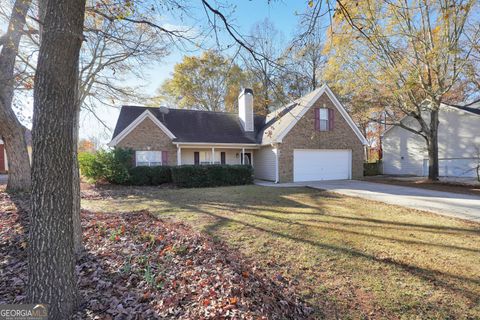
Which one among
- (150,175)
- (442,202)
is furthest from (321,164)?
(150,175)

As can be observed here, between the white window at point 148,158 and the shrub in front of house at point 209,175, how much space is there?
2.46 meters

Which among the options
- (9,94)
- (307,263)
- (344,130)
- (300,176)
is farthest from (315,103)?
(9,94)

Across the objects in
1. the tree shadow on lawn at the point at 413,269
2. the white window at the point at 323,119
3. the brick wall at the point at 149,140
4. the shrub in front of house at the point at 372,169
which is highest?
the white window at the point at 323,119

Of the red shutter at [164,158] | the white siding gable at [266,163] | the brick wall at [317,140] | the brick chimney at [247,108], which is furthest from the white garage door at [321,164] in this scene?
the red shutter at [164,158]

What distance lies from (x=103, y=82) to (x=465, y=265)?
16344 mm

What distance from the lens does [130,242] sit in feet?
14.0

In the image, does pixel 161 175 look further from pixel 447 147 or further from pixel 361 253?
pixel 447 147

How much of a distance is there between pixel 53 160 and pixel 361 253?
450 centimetres

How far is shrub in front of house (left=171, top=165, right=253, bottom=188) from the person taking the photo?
541 inches

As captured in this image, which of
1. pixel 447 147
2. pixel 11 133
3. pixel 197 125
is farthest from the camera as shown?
pixel 197 125

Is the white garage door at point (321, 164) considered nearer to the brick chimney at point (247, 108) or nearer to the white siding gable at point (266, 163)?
the white siding gable at point (266, 163)

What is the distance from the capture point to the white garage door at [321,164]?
15711 millimetres

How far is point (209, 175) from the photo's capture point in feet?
46.1

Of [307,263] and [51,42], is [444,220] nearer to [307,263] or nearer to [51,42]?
[307,263]
